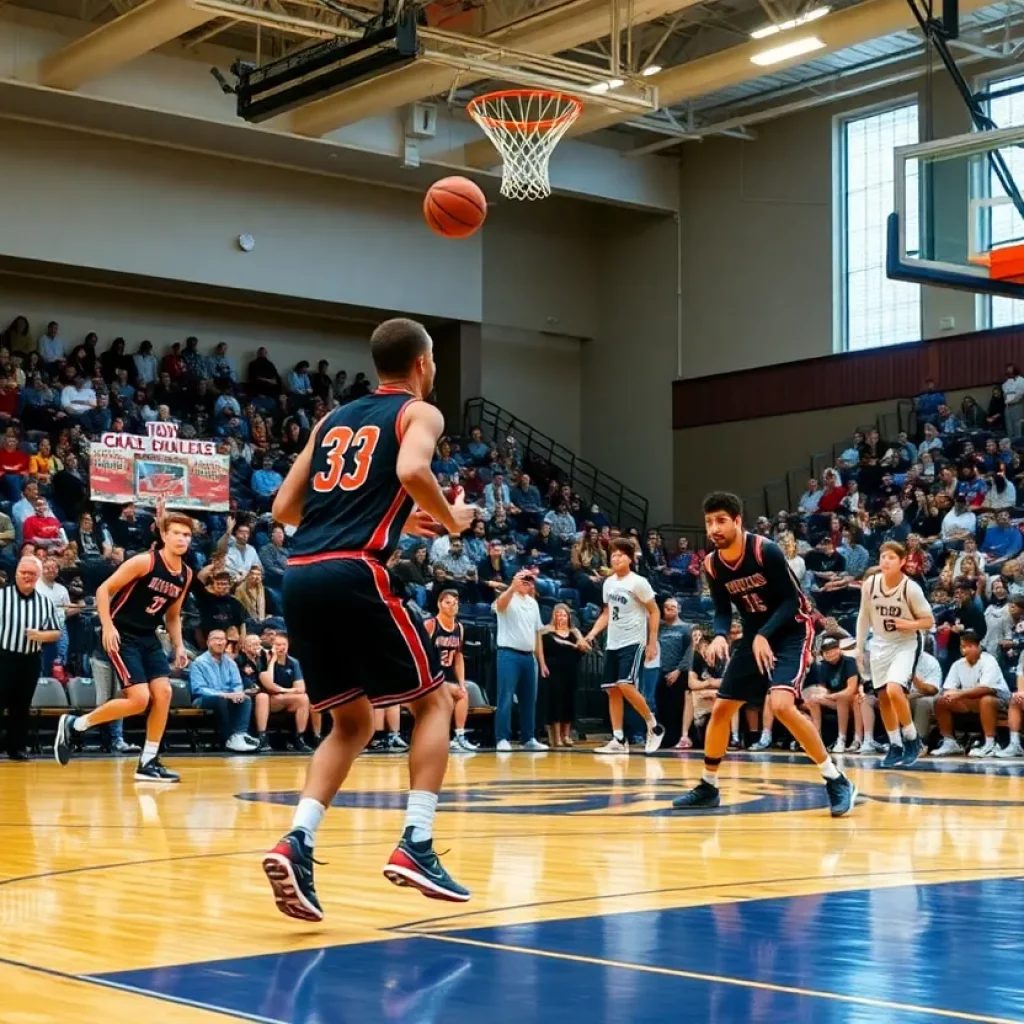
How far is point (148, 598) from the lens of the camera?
452 inches

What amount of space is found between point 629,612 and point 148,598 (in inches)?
262

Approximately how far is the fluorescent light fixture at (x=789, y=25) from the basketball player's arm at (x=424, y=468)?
688 inches

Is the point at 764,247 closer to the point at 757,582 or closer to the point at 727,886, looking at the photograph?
the point at 757,582

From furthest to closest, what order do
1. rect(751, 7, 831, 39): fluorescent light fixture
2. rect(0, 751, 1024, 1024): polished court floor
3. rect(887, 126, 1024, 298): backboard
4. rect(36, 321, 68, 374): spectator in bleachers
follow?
1. rect(36, 321, 68, 374): spectator in bleachers
2. rect(751, 7, 831, 39): fluorescent light fixture
3. rect(887, 126, 1024, 298): backboard
4. rect(0, 751, 1024, 1024): polished court floor

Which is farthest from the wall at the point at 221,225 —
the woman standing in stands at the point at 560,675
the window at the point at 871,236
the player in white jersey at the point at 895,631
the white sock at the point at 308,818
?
the white sock at the point at 308,818

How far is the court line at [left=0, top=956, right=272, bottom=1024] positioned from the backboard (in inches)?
450

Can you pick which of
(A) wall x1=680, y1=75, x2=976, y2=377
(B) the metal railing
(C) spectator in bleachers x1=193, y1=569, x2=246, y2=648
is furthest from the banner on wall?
(A) wall x1=680, y1=75, x2=976, y2=377

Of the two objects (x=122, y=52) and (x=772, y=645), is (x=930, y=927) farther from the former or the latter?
(x=122, y=52)

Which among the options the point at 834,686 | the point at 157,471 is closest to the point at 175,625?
the point at 834,686

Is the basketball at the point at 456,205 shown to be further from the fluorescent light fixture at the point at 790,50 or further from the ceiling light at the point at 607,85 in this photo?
the fluorescent light fixture at the point at 790,50

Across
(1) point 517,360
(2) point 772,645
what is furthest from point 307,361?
(2) point 772,645

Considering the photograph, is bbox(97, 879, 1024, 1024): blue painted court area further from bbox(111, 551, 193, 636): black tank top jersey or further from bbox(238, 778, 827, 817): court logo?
bbox(111, 551, 193, 636): black tank top jersey

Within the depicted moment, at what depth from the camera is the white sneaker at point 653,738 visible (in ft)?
55.7

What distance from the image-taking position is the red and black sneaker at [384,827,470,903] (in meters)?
4.98
